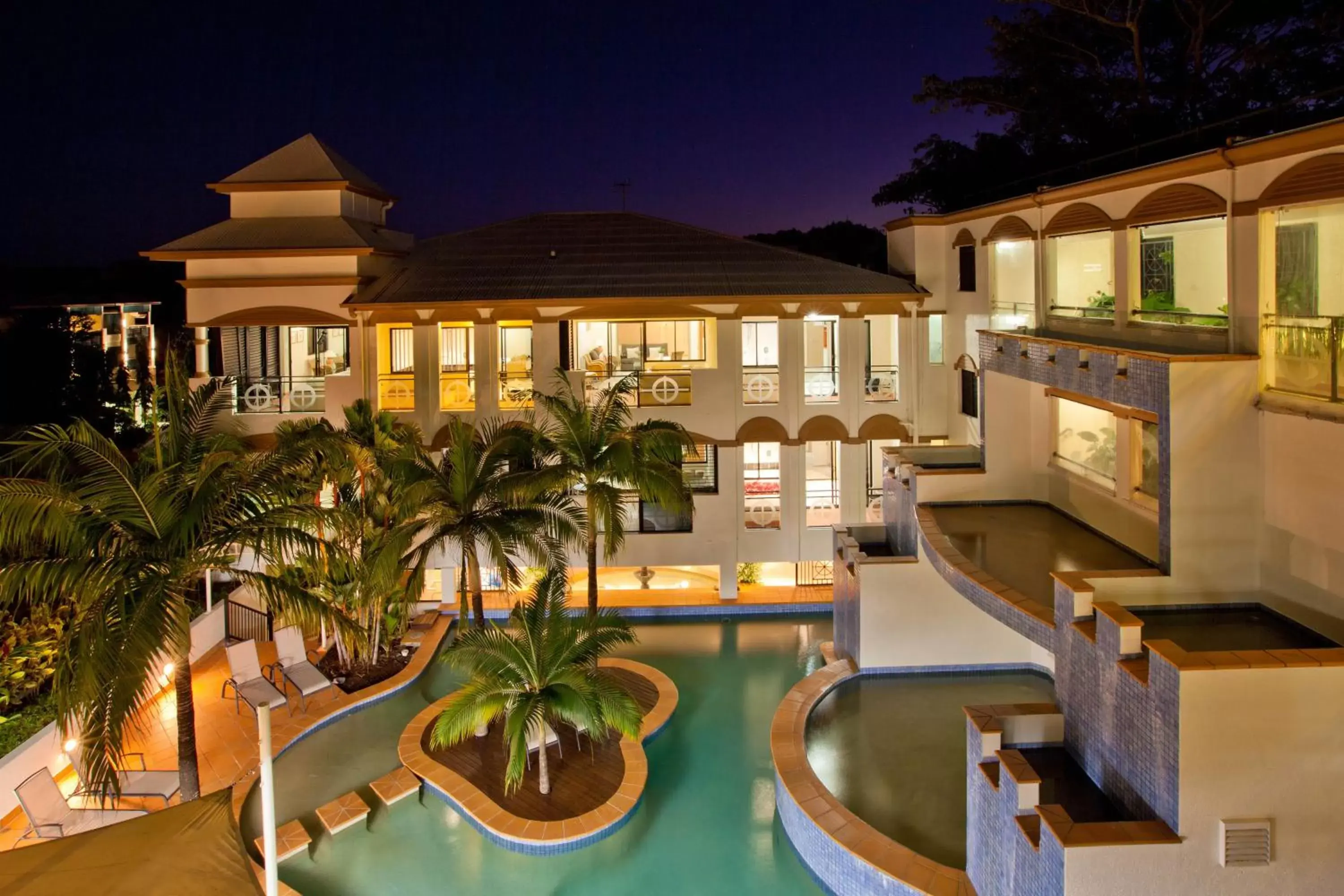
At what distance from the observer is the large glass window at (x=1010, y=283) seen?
18672mm

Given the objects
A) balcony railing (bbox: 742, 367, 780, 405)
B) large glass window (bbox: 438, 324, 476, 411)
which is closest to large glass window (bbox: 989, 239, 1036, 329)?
balcony railing (bbox: 742, 367, 780, 405)

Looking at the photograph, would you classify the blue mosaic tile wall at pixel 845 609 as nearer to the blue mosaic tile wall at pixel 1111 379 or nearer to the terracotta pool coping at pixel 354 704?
the blue mosaic tile wall at pixel 1111 379

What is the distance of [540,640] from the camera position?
12.8 meters

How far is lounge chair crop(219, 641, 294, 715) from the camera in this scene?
50.6 feet

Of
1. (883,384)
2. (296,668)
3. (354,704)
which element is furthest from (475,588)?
(883,384)

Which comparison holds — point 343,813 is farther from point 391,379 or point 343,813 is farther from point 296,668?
A: point 391,379

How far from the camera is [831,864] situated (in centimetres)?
1068

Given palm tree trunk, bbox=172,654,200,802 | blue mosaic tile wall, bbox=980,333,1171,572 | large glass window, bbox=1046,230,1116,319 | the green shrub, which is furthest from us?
the green shrub

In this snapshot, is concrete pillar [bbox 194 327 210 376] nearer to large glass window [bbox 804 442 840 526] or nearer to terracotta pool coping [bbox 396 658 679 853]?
terracotta pool coping [bbox 396 658 679 853]

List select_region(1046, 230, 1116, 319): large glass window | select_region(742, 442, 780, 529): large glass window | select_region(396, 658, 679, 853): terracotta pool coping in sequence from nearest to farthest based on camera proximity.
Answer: select_region(396, 658, 679, 853): terracotta pool coping
select_region(1046, 230, 1116, 319): large glass window
select_region(742, 442, 780, 529): large glass window

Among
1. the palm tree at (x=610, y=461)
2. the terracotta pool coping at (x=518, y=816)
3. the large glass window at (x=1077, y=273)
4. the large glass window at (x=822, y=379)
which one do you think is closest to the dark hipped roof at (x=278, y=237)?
the palm tree at (x=610, y=461)

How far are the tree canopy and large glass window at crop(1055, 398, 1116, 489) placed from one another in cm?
528

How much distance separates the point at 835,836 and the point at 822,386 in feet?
39.9

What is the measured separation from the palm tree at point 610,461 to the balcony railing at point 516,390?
3.53 meters
